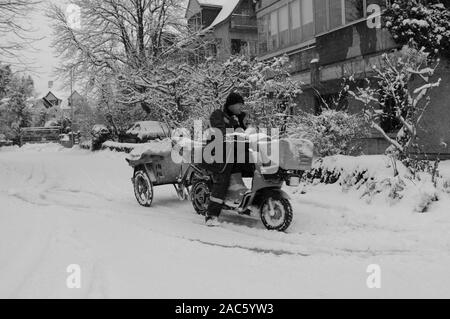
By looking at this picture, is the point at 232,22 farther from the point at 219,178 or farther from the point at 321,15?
the point at 219,178

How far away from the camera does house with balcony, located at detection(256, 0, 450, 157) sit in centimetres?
1188

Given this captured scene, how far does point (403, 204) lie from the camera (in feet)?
22.3

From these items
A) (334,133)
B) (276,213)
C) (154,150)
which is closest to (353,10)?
(334,133)

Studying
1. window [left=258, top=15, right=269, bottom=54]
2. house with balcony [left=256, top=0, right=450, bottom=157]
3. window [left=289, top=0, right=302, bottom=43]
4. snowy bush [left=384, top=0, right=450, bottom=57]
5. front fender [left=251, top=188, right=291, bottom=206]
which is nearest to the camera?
front fender [left=251, top=188, right=291, bottom=206]

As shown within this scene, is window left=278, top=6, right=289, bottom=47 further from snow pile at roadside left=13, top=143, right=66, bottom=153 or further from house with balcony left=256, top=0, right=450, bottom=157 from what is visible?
snow pile at roadside left=13, top=143, right=66, bottom=153

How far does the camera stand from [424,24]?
11195mm

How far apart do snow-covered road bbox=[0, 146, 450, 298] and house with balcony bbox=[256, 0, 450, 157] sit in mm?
5140

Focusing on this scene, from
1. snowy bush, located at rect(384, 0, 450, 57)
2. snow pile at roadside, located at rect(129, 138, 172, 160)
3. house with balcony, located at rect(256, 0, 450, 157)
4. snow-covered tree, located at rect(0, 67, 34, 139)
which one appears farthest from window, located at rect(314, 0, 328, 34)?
snow-covered tree, located at rect(0, 67, 34, 139)

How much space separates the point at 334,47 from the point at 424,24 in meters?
4.46

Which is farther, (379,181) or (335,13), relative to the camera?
(335,13)

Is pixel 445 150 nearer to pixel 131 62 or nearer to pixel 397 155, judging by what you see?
pixel 397 155

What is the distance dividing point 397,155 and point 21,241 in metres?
5.88
